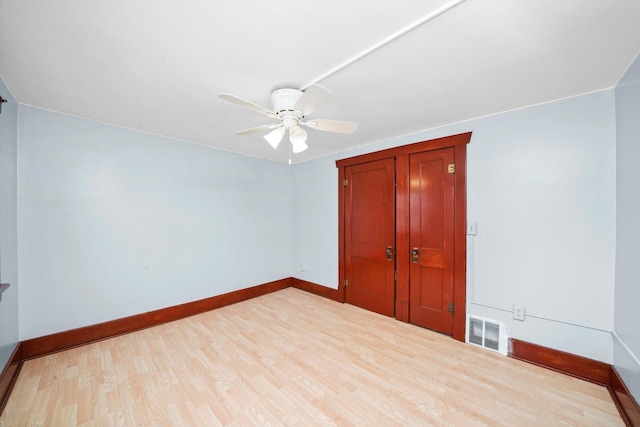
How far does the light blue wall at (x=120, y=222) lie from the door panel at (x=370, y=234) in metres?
1.64

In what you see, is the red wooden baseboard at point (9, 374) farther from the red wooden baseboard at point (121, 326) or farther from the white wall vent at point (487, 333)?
the white wall vent at point (487, 333)

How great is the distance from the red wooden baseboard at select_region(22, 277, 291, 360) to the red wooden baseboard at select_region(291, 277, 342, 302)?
2.67 ft

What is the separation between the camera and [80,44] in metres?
1.35

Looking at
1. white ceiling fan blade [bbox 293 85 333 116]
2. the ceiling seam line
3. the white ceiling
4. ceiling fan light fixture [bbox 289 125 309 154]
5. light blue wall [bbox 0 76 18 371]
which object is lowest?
light blue wall [bbox 0 76 18 371]

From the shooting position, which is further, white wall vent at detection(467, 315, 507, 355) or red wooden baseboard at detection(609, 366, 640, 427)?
white wall vent at detection(467, 315, 507, 355)

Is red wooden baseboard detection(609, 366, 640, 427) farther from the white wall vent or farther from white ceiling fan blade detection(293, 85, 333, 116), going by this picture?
white ceiling fan blade detection(293, 85, 333, 116)

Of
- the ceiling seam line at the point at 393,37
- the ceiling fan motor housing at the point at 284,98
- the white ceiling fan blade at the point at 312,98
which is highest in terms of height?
the ceiling seam line at the point at 393,37

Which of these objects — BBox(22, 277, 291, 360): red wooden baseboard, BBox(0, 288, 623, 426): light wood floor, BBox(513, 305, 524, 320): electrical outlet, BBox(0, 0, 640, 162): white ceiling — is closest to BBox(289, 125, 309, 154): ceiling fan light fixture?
BBox(0, 0, 640, 162): white ceiling

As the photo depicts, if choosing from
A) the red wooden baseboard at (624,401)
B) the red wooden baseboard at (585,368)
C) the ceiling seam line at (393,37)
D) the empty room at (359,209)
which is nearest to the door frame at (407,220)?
the empty room at (359,209)

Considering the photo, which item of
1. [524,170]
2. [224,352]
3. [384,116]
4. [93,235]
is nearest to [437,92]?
[384,116]

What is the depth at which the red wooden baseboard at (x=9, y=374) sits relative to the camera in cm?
166

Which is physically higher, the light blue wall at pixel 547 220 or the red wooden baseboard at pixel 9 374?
the light blue wall at pixel 547 220

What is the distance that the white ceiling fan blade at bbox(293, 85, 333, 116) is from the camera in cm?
141

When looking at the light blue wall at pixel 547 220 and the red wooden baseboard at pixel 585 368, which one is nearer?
the red wooden baseboard at pixel 585 368
